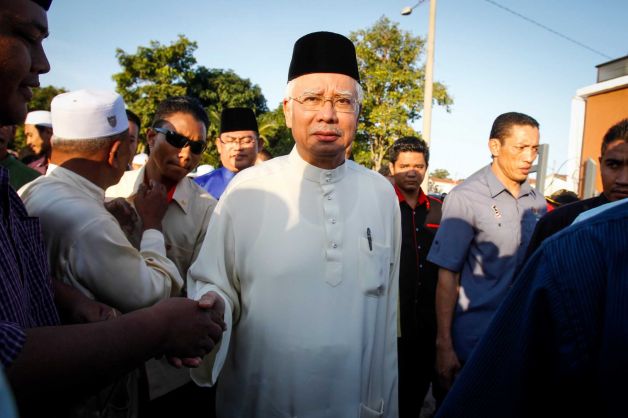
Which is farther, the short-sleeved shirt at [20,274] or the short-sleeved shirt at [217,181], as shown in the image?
the short-sleeved shirt at [217,181]

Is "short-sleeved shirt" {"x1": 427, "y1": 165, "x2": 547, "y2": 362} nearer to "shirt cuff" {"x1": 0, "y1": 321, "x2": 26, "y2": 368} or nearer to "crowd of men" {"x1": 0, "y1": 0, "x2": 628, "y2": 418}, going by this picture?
"crowd of men" {"x1": 0, "y1": 0, "x2": 628, "y2": 418}

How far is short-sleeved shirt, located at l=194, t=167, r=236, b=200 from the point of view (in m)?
4.54

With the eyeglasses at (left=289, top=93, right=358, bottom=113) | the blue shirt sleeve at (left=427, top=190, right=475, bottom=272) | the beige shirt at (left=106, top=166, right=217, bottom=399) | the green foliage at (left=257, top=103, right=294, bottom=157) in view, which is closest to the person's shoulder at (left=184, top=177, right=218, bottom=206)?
the beige shirt at (left=106, top=166, right=217, bottom=399)

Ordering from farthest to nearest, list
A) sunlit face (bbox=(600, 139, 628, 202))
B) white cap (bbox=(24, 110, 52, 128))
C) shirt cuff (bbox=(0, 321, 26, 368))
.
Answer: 1. white cap (bbox=(24, 110, 52, 128))
2. sunlit face (bbox=(600, 139, 628, 202))
3. shirt cuff (bbox=(0, 321, 26, 368))

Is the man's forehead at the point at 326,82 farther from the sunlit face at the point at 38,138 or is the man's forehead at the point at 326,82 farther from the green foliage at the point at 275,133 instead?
the green foliage at the point at 275,133

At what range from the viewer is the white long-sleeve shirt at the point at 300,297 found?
1885 millimetres

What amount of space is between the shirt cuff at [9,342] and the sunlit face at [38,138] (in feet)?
19.1

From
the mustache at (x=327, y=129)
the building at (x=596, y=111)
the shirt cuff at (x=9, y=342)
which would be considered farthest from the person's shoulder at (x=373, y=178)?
the building at (x=596, y=111)

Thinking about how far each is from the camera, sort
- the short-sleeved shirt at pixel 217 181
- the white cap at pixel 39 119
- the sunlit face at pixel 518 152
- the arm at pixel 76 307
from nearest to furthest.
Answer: the arm at pixel 76 307 < the sunlit face at pixel 518 152 < the short-sleeved shirt at pixel 217 181 < the white cap at pixel 39 119

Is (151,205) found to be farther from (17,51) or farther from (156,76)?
(156,76)

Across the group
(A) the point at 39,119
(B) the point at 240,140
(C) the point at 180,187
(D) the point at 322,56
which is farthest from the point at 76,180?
(A) the point at 39,119

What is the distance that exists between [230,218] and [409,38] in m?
24.1

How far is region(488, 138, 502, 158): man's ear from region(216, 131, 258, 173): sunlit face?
8.49ft

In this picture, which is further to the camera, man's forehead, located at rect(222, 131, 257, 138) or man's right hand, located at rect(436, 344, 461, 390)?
man's forehead, located at rect(222, 131, 257, 138)
